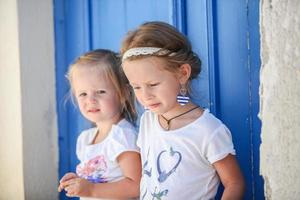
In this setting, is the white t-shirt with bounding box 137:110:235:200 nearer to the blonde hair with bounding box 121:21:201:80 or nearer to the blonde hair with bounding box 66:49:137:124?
the blonde hair with bounding box 121:21:201:80

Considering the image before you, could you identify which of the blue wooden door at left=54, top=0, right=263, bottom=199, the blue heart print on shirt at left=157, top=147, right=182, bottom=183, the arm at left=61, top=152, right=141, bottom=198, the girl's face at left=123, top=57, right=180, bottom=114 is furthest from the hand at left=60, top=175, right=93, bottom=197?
the blue wooden door at left=54, top=0, right=263, bottom=199

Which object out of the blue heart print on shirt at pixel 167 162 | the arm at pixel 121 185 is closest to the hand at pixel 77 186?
the arm at pixel 121 185

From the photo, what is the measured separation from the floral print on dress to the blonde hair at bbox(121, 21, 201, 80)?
0.59m

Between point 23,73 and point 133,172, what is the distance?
3.60ft

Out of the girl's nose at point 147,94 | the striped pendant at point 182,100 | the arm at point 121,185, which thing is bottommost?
the arm at point 121,185

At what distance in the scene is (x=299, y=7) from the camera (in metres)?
1.79

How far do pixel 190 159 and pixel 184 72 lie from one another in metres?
0.35

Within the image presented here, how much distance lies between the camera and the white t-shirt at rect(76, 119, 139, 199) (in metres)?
2.57

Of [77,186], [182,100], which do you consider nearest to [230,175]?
[182,100]

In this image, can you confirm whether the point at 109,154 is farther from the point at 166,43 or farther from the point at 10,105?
the point at 10,105

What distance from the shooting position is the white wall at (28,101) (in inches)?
128

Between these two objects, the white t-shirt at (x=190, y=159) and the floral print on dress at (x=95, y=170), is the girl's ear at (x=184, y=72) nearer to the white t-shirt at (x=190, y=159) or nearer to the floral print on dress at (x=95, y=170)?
the white t-shirt at (x=190, y=159)

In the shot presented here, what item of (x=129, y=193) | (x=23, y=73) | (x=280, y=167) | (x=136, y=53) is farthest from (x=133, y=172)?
(x=23, y=73)

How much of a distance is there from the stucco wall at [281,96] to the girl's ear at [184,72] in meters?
0.42
